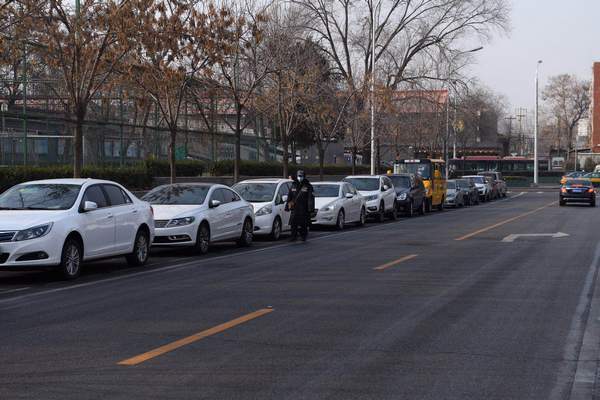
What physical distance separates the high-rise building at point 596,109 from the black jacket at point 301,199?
107691 millimetres

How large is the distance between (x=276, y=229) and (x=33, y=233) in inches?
394

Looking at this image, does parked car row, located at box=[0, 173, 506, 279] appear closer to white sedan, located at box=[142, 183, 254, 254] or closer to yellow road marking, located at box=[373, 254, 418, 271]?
white sedan, located at box=[142, 183, 254, 254]

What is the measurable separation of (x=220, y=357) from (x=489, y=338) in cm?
284

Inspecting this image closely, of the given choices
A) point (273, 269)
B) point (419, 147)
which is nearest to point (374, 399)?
point (273, 269)

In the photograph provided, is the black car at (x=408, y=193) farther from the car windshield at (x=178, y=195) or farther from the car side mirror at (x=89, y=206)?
the car side mirror at (x=89, y=206)

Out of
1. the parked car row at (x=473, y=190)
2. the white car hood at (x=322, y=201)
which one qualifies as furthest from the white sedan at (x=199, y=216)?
the parked car row at (x=473, y=190)

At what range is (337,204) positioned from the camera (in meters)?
25.8

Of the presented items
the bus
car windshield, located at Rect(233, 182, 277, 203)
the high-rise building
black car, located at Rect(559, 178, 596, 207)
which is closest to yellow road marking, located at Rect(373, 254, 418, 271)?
car windshield, located at Rect(233, 182, 277, 203)

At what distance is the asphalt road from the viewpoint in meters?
6.64

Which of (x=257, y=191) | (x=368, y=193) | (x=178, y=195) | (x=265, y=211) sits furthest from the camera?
(x=368, y=193)

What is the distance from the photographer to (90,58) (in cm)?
2034

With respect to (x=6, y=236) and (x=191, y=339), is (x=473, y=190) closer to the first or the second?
(x=6, y=236)

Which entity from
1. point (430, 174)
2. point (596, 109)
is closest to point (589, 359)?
point (430, 174)

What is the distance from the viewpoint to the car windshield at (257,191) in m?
22.3
